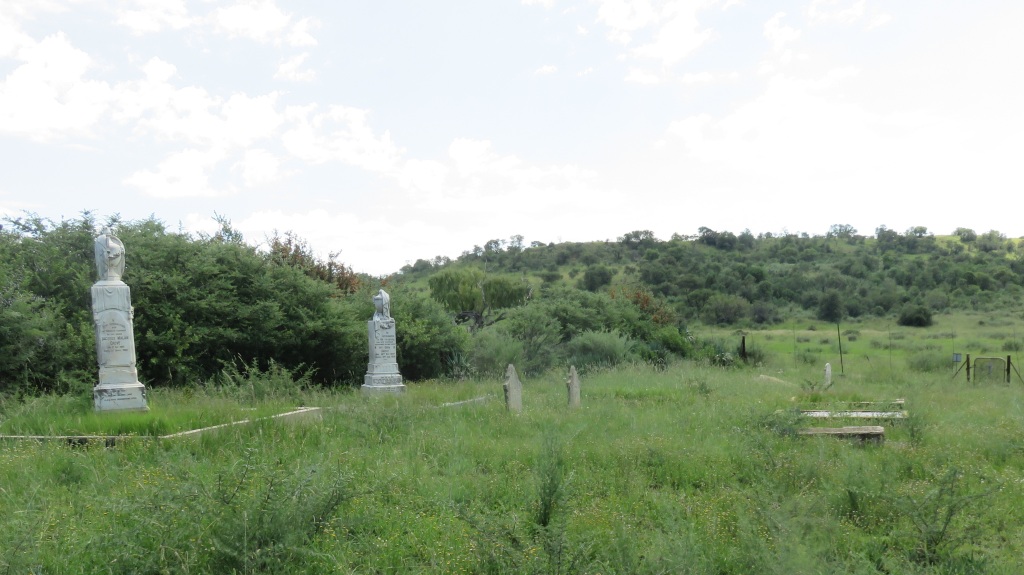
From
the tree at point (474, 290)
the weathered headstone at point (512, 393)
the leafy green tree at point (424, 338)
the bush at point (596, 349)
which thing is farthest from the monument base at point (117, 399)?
the tree at point (474, 290)

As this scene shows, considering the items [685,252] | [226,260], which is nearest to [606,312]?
[226,260]

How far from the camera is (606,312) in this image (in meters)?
27.8

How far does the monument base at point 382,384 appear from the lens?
46.3 ft

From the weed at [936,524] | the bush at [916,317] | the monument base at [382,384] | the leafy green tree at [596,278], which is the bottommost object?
the bush at [916,317]

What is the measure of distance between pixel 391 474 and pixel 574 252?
62.4m

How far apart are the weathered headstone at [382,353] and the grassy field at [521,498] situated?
13.7ft

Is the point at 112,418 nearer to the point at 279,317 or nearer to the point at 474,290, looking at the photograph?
the point at 279,317

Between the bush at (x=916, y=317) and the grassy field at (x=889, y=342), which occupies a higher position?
the bush at (x=916, y=317)

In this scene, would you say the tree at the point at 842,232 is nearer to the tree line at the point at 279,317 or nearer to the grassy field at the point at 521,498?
the tree line at the point at 279,317

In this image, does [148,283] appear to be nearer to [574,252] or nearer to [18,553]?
[18,553]

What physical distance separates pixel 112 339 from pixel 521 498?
24.2 ft

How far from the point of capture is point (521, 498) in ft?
20.1

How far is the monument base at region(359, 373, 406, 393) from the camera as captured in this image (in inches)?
556

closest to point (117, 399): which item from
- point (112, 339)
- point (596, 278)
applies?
point (112, 339)
